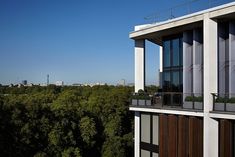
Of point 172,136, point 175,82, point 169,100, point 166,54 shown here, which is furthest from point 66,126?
point 172,136

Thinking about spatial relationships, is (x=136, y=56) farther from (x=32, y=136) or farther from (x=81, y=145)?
(x=81, y=145)

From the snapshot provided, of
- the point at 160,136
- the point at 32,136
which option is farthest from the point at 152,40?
the point at 32,136

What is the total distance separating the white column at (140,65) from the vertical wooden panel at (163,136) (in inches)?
164

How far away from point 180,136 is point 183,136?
22cm

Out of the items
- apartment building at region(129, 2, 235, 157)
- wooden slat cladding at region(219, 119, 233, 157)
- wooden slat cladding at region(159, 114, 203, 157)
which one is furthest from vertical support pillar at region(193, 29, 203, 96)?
wooden slat cladding at region(219, 119, 233, 157)

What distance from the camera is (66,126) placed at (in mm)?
45625

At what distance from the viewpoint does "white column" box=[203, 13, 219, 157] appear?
1912 centimetres

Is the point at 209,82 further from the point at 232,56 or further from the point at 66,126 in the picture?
the point at 66,126

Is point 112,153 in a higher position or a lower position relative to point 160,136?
lower

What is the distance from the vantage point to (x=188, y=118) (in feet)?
68.6

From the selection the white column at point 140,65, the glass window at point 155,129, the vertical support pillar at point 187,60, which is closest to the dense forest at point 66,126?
the white column at point 140,65

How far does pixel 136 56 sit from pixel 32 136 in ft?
67.3

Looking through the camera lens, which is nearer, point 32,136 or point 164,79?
point 164,79

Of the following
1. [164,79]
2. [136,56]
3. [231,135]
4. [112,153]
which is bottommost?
[112,153]
